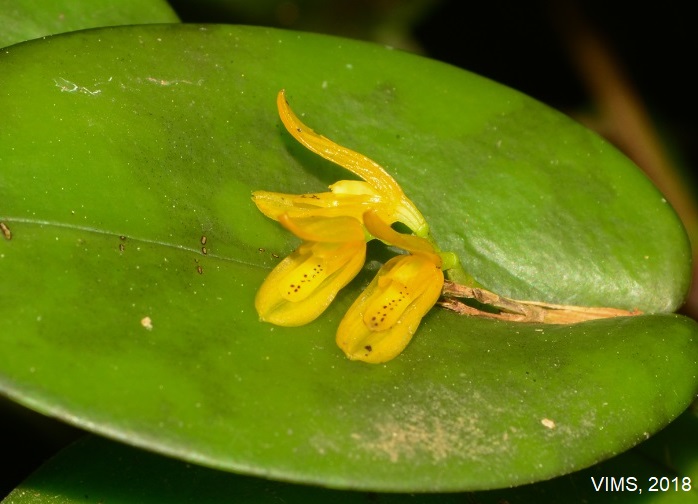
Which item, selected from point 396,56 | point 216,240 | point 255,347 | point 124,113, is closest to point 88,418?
point 255,347

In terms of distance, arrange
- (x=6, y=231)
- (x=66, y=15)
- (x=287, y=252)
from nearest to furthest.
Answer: (x=6, y=231) → (x=287, y=252) → (x=66, y=15)

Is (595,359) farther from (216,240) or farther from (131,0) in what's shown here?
(131,0)

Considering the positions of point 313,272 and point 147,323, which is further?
point 313,272

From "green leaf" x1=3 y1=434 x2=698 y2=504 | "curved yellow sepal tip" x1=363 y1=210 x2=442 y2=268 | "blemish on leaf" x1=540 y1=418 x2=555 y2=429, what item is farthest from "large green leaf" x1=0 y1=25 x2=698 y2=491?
"green leaf" x1=3 y1=434 x2=698 y2=504

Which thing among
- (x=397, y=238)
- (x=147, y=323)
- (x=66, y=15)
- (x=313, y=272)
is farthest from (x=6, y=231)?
(x=66, y=15)

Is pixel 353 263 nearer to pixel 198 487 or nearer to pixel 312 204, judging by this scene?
pixel 312 204

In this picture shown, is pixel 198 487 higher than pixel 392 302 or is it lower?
lower

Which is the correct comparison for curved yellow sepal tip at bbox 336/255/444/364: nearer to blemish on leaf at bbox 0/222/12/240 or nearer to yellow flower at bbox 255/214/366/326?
yellow flower at bbox 255/214/366/326
